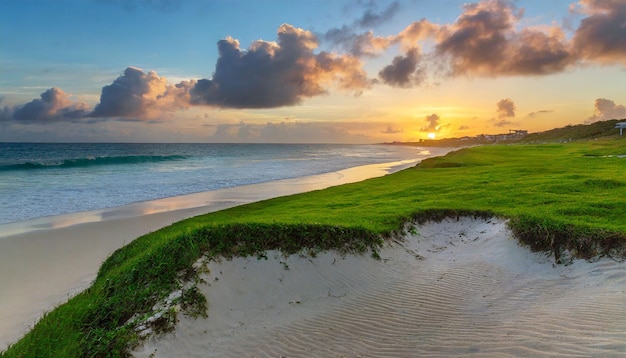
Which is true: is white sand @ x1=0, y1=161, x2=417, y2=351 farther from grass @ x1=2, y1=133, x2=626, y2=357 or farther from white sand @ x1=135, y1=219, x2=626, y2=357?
white sand @ x1=135, y1=219, x2=626, y2=357

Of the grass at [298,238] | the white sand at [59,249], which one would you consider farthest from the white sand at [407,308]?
the white sand at [59,249]

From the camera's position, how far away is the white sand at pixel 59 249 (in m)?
8.88

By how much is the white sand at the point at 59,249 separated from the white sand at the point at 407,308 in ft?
13.6

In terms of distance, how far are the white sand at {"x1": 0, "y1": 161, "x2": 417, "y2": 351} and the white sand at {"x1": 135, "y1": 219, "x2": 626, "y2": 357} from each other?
13.6 feet

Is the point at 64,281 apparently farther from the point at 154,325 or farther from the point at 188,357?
the point at 188,357

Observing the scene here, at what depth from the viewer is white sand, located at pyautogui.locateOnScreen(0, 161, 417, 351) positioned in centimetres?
888


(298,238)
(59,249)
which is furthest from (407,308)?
(59,249)

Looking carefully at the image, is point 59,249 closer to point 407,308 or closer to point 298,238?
point 298,238

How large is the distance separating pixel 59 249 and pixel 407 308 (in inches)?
460

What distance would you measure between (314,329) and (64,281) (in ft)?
23.9

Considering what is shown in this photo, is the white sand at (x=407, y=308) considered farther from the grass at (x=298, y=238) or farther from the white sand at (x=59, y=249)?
the white sand at (x=59, y=249)

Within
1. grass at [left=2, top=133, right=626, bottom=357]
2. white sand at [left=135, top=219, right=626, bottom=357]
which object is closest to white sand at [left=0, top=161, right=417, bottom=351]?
grass at [left=2, top=133, right=626, bottom=357]

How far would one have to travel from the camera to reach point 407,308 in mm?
7871

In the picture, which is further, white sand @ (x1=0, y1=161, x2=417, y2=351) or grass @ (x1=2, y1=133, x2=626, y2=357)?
white sand @ (x1=0, y1=161, x2=417, y2=351)
